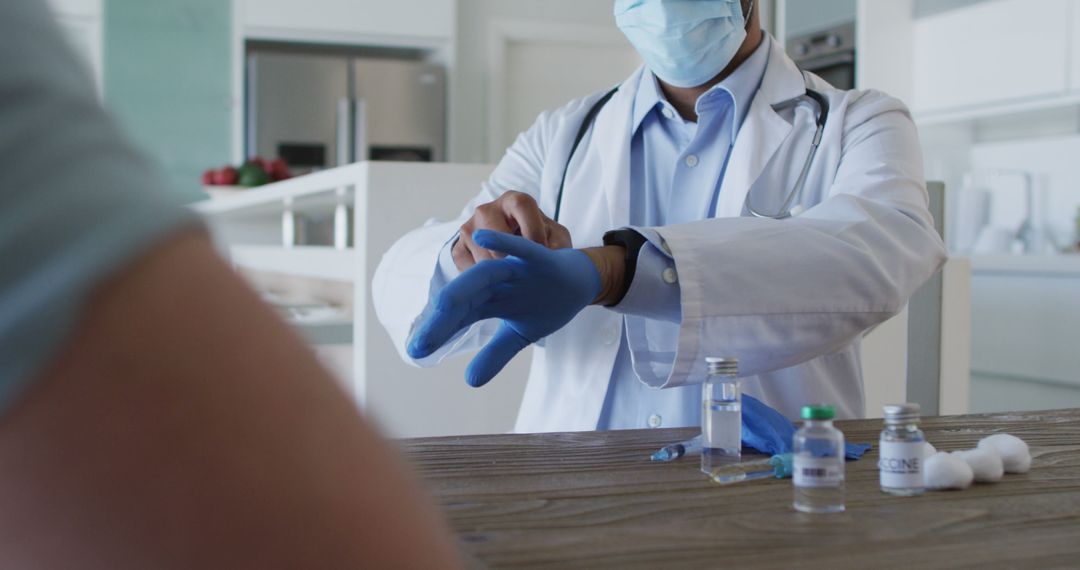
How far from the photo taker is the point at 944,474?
73 cm

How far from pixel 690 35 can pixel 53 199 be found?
1.26 meters

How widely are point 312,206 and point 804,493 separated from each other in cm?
256

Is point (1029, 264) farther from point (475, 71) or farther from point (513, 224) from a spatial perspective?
point (475, 71)

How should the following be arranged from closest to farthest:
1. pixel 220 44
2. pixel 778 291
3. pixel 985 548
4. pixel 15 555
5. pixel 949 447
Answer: pixel 15 555, pixel 985 548, pixel 949 447, pixel 778 291, pixel 220 44

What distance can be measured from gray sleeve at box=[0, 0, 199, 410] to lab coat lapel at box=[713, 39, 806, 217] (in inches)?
45.6

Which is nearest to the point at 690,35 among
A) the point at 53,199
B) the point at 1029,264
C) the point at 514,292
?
the point at 514,292

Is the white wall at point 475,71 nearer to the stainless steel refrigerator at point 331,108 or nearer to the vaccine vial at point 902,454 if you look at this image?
the stainless steel refrigerator at point 331,108

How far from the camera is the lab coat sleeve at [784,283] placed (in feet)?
3.27

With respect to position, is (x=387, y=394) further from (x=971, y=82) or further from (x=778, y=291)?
(x=971, y=82)

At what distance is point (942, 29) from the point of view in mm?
3736

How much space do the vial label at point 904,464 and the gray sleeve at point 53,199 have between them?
0.64 meters

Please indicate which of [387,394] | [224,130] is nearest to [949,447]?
[387,394]

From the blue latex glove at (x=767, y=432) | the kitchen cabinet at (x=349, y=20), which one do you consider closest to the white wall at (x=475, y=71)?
the kitchen cabinet at (x=349, y=20)

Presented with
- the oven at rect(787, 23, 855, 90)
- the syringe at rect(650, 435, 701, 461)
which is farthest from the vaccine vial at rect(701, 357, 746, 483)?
the oven at rect(787, 23, 855, 90)
